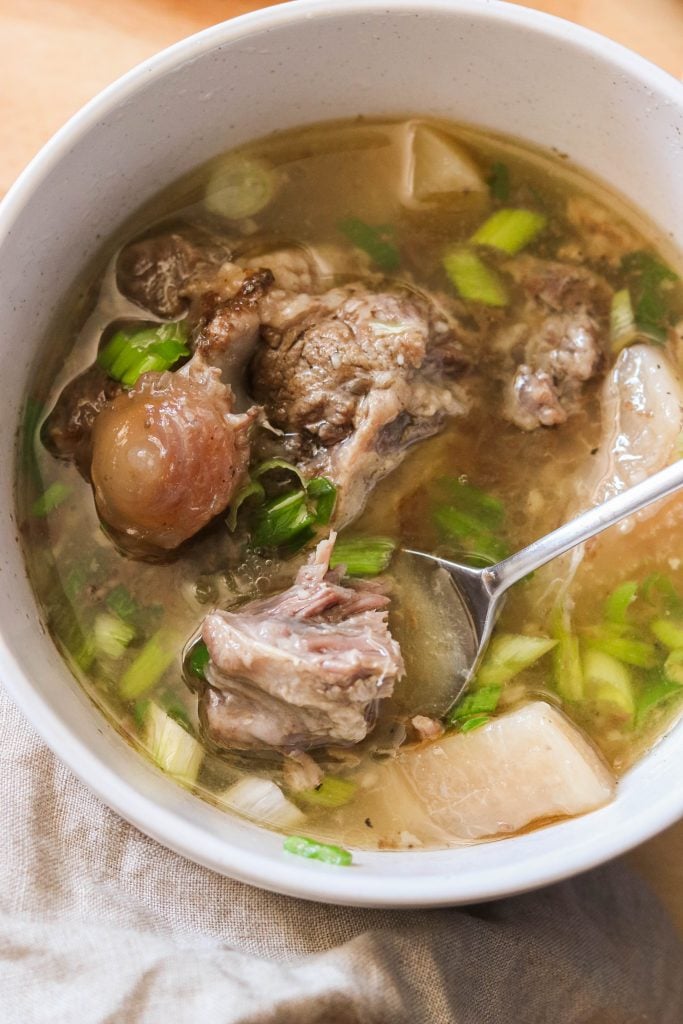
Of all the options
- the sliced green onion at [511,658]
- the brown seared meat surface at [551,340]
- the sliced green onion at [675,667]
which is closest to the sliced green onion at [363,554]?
the sliced green onion at [511,658]

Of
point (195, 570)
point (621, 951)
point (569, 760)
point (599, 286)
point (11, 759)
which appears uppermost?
point (599, 286)

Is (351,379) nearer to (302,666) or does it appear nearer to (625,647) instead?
(302,666)

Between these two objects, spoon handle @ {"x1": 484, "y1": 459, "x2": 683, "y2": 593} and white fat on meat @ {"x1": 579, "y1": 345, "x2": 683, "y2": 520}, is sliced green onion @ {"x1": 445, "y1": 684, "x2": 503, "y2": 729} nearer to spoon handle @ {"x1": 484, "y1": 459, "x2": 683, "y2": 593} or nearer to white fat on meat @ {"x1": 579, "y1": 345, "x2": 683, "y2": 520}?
spoon handle @ {"x1": 484, "y1": 459, "x2": 683, "y2": 593}

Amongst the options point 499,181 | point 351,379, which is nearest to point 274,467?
point 351,379

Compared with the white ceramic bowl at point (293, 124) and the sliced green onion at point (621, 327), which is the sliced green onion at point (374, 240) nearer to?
the white ceramic bowl at point (293, 124)

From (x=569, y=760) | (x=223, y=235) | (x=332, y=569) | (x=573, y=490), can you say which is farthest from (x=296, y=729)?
(x=223, y=235)

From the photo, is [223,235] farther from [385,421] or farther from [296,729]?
[296,729]
